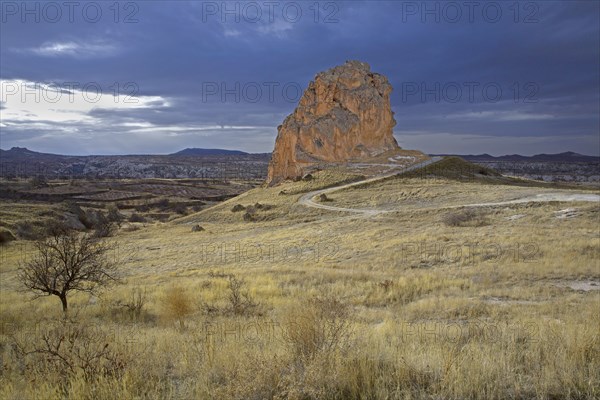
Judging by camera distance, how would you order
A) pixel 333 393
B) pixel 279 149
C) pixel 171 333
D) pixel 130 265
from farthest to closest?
pixel 279 149 → pixel 130 265 → pixel 171 333 → pixel 333 393

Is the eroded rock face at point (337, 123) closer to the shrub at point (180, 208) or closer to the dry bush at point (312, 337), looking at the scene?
the shrub at point (180, 208)

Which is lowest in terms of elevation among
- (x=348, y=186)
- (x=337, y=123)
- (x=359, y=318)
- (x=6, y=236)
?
(x=6, y=236)

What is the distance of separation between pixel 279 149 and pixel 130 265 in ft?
122

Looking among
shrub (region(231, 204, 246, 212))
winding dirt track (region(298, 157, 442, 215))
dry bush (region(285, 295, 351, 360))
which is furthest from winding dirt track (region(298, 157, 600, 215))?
dry bush (region(285, 295, 351, 360))

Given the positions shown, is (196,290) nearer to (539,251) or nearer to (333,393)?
(333,393)

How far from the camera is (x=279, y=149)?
57250mm

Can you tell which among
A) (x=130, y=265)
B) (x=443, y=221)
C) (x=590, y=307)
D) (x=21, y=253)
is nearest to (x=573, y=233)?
(x=443, y=221)

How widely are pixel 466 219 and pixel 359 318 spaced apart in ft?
57.1

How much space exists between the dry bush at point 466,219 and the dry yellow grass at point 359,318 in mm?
428

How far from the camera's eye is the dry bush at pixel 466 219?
2280 centimetres

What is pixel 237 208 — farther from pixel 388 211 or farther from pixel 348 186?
pixel 388 211

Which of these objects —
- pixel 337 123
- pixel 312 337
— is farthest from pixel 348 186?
pixel 312 337

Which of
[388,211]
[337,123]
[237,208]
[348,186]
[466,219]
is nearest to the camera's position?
[466,219]

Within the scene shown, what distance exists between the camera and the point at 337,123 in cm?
5216
